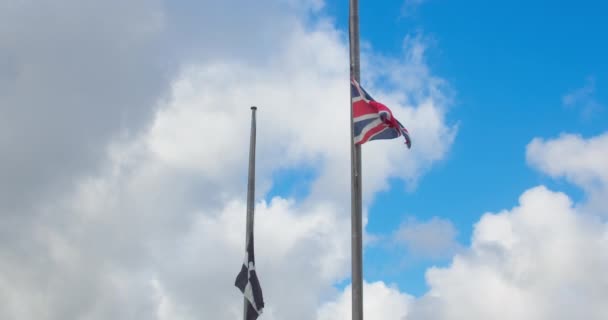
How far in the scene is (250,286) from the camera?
29.8 meters

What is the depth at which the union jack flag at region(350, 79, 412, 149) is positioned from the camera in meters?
19.7

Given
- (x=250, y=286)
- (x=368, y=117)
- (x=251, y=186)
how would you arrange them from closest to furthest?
(x=368, y=117)
(x=250, y=286)
(x=251, y=186)

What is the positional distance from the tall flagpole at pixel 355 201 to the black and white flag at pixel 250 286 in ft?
39.4

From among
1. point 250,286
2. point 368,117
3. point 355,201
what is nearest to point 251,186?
point 250,286

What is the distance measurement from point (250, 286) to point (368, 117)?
Answer: 487 inches

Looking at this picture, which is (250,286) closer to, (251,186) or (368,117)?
(251,186)

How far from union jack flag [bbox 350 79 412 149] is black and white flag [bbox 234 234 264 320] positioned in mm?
11948

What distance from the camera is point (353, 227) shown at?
1862 cm

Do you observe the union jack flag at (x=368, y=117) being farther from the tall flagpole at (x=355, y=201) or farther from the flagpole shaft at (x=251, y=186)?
the flagpole shaft at (x=251, y=186)

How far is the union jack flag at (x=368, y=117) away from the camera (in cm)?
1967

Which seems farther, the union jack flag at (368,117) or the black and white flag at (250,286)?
the black and white flag at (250,286)

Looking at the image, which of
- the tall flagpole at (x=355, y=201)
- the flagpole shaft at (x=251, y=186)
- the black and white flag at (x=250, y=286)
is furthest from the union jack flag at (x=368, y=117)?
the flagpole shaft at (x=251, y=186)

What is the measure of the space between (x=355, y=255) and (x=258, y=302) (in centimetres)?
1250

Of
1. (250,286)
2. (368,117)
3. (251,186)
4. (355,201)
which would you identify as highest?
(251,186)
